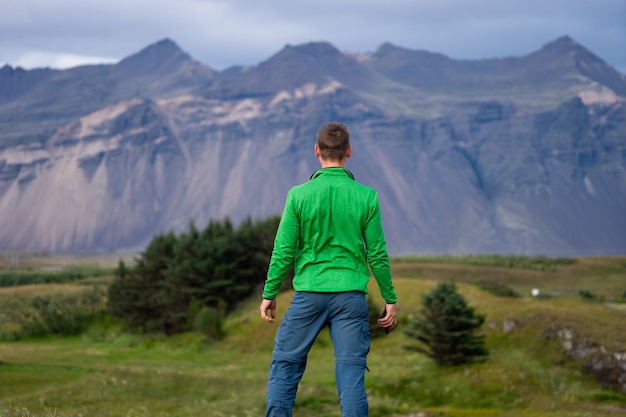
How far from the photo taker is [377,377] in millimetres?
34125

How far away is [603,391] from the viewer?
33.2m

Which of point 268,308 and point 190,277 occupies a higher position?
point 268,308

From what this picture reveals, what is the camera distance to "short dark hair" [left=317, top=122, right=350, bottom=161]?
1016cm

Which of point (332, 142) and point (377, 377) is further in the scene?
point (377, 377)

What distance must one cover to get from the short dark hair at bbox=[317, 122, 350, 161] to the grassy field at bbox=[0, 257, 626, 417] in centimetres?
657

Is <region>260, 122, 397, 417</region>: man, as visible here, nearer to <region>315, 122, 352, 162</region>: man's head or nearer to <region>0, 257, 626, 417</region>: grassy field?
<region>315, 122, 352, 162</region>: man's head

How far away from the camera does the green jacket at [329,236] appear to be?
10008 millimetres

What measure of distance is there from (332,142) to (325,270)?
142cm

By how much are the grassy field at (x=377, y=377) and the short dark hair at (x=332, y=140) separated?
6566 millimetres

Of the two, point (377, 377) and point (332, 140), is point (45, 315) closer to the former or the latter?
point (377, 377)

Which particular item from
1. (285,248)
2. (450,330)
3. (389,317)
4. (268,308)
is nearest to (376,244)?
(389,317)

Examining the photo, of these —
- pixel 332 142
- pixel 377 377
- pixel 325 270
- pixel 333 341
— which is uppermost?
pixel 332 142

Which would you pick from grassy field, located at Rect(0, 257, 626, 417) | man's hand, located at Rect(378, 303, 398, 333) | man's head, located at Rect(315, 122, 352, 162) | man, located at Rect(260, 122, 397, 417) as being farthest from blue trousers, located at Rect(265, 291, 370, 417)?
grassy field, located at Rect(0, 257, 626, 417)

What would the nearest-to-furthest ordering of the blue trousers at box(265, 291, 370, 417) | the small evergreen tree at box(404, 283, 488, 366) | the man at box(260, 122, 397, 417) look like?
the blue trousers at box(265, 291, 370, 417)
the man at box(260, 122, 397, 417)
the small evergreen tree at box(404, 283, 488, 366)
